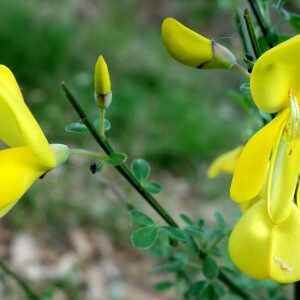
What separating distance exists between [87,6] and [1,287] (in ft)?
10.3

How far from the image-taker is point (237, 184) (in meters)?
0.66

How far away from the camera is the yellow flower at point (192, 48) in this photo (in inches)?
26.5

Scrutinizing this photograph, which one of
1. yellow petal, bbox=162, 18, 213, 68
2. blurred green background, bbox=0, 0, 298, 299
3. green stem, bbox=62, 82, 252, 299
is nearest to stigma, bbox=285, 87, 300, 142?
yellow petal, bbox=162, 18, 213, 68

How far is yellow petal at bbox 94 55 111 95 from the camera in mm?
695

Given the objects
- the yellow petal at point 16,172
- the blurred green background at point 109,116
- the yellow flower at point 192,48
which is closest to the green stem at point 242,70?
the yellow flower at point 192,48

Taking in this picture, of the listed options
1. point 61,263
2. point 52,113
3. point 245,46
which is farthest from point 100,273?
point 245,46

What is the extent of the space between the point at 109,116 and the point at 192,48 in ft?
7.58

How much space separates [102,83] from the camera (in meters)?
0.71

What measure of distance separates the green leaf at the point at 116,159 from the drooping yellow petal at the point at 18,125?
69 millimetres

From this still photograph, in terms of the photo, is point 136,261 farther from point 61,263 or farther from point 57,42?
point 57,42

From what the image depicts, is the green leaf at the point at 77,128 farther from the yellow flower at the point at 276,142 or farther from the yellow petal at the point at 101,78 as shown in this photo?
the yellow flower at the point at 276,142

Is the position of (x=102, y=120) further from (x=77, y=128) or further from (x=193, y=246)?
(x=193, y=246)

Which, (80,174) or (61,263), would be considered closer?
(61,263)

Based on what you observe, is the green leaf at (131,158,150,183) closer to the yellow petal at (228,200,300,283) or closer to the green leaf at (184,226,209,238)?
the green leaf at (184,226,209,238)
